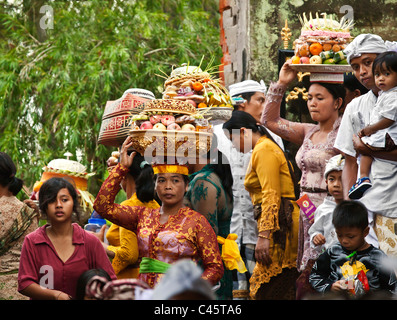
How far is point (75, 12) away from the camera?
12.6 m

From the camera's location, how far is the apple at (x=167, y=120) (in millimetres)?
4621

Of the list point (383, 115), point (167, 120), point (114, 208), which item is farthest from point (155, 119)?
point (383, 115)

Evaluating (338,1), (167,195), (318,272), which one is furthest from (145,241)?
(338,1)

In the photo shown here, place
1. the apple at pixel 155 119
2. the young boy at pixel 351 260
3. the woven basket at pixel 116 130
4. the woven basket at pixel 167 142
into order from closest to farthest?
the young boy at pixel 351 260
the woven basket at pixel 167 142
the apple at pixel 155 119
the woven basket at pixel 116 130

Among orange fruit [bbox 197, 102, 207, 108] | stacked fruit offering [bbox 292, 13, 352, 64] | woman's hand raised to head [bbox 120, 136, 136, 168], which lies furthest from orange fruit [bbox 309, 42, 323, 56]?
woman's hand raised to head [bbox 120, 136, 136, 168]

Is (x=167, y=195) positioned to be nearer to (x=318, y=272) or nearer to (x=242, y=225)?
(x=318, y=272)

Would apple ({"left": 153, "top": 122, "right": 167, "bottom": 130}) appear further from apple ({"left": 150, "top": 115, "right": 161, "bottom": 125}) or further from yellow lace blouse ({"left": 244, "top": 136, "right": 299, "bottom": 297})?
yellow lace blouse ({"left": 244, "top": 136, "right": 299, "bottom": 297})

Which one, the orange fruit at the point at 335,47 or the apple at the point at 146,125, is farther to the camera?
the orange fruit at the point at 335,47

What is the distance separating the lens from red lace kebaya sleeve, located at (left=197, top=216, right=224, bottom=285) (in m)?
4.37

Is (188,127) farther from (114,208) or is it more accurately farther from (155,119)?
(114,208)

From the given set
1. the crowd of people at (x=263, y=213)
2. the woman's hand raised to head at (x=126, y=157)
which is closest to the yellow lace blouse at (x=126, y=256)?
the crowd of people at (x=263, y=213)

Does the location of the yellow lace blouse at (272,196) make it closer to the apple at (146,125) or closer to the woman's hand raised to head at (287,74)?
the woman's hand raised to head at (287,74)
